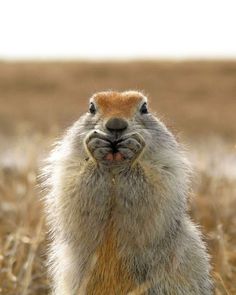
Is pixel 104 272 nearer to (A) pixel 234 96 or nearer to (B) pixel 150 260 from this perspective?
(B) pixel 150 260

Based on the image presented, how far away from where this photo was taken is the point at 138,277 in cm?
593

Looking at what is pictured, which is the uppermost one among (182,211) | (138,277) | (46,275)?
(182,211)

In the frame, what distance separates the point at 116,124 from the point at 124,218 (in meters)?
0.55

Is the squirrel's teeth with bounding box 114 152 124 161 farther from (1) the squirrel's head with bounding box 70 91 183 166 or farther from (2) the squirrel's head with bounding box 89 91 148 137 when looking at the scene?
(2) the squirrel's head with bounding box 89 91 148 137

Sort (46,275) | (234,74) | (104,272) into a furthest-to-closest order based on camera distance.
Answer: (234,74) < (46,275) < (104,272)

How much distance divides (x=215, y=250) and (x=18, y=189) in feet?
7.08

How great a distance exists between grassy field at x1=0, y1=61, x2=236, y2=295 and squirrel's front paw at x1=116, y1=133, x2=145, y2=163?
183 cm

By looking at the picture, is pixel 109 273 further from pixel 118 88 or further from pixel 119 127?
pixel 118 88

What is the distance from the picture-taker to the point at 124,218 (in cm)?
589

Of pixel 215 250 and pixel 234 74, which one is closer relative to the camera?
pixel 215 250

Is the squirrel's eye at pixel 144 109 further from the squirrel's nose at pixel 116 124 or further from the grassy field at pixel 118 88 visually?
the grassy field at pixel 118 88

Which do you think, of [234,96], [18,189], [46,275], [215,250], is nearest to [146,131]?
[46,275]

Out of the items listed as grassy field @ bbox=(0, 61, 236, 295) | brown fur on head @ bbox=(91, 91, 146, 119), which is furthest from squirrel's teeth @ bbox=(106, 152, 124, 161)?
grassy field @ bbox=(0, 61, 236, 295)

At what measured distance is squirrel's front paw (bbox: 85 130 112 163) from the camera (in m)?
5.80
